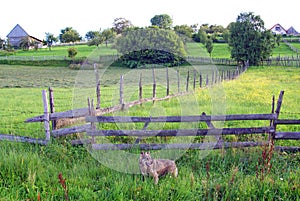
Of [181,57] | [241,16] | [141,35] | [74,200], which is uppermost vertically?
[241,16]

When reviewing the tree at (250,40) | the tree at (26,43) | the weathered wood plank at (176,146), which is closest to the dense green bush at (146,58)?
the weathered wood plank at (176,146)

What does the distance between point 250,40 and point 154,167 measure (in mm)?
45241

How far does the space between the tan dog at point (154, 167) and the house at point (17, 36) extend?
83322 mm

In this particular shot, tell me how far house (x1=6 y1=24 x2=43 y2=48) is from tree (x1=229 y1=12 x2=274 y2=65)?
5619 cm

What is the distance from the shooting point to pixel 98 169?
4855mm

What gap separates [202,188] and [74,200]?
1.74m

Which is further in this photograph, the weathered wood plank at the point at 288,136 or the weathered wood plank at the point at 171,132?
the weathered wood plank at the point at 288,136

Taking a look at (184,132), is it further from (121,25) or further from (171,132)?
(121,25)

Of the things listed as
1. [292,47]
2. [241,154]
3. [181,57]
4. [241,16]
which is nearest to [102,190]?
[241,154]

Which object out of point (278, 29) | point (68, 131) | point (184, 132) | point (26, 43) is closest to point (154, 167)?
point (184, 132)

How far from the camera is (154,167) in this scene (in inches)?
170

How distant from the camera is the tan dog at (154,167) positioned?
425cm

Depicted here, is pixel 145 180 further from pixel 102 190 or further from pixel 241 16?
pixel 241 16

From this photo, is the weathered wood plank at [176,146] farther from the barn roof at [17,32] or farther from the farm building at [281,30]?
the farm building at [281,30]
